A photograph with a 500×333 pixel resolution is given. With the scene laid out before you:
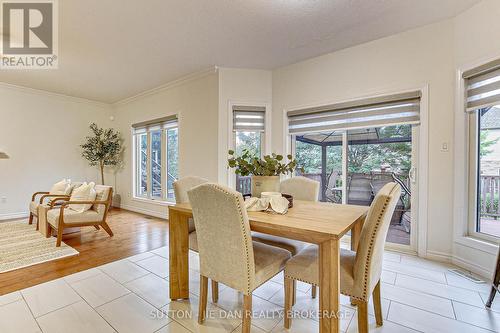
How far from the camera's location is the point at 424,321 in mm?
1636

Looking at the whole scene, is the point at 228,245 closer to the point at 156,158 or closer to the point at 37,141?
the point at 156,158

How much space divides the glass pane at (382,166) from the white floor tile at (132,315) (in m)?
2.65

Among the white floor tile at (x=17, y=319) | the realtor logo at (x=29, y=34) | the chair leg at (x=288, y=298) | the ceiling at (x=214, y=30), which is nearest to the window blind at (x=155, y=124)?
the ceiling at (x=214, y=30)

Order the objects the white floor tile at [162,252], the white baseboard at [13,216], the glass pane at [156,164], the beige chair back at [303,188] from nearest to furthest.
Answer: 1. the beige chair back at [303,188]
2. the white floor tile at [162,252]
3. the white baseboard at [13,216]
4. the glass pane at [156,164]

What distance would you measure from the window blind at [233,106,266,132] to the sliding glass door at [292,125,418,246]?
72 cm

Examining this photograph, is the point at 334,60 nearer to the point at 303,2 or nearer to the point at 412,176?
the point at 303,2

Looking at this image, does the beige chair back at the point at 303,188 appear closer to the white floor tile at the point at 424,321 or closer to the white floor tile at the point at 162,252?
the white floor tile at the point at 424,321

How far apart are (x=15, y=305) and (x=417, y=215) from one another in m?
3.95

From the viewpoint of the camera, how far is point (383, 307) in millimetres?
1801

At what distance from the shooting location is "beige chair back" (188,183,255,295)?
1.31m

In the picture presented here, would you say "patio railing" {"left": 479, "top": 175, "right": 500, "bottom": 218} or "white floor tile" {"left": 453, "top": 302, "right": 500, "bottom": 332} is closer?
"white floor tile" {"left": 453, "top": 302, "right": 500, "bottom": 332}

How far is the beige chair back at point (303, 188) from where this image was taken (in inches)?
93.7

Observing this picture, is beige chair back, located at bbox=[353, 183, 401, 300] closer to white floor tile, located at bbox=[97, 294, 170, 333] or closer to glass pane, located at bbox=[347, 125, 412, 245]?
white floor tile, located at bbox=[97, 294, 170, 333]

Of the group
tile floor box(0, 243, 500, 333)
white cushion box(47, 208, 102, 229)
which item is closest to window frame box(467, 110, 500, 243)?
tile floor box(0, 243, 500, 333)
